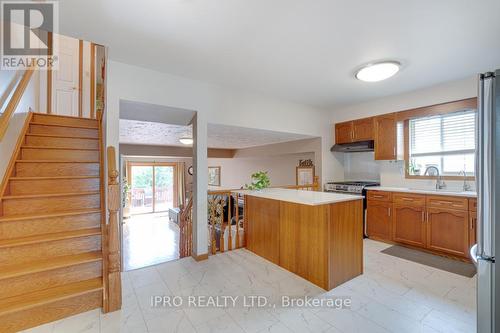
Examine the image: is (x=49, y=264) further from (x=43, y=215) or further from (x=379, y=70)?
(x=379, y=70)

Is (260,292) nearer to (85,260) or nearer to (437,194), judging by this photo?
(85,260)

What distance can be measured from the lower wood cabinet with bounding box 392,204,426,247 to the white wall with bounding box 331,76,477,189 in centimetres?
66

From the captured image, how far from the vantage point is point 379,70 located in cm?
277

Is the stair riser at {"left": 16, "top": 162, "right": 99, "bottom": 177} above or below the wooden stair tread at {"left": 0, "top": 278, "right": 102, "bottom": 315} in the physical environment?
above

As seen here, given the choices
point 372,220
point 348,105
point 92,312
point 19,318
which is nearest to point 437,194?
point 372,220

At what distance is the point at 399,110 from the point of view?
4.03 m

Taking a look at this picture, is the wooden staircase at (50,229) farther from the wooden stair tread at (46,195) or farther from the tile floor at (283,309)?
the tile floor at (283,309)

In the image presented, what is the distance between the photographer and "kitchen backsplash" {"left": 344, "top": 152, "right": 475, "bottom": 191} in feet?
12.8

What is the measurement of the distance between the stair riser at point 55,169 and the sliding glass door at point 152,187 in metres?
6.46

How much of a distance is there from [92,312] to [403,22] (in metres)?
3.81

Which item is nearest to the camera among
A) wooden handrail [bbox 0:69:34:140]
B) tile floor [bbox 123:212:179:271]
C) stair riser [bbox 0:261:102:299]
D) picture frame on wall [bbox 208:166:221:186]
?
stair riser [bbox 0:261:102:299]

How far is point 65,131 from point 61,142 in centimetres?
28

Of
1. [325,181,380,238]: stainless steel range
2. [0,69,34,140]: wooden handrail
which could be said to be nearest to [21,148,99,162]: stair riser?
[0,69,34,140]: wooden handrail

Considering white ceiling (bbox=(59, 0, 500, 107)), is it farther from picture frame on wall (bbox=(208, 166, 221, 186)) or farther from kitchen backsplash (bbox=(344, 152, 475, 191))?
picture frame on wall (bbox=(208, 166, 221, 186))
